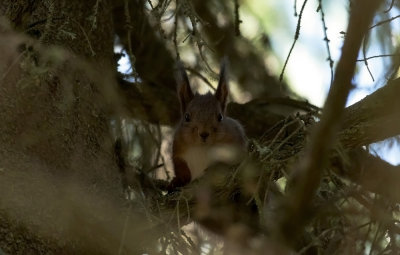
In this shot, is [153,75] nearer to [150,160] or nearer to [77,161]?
[150,160]

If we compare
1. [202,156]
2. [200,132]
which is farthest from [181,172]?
[200,132]

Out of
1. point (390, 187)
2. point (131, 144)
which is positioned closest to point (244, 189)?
point (390, 187)

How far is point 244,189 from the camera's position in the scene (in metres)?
2.78

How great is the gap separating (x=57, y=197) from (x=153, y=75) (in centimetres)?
200

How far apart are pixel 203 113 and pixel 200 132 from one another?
16cm

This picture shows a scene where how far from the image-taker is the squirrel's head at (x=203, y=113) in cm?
365

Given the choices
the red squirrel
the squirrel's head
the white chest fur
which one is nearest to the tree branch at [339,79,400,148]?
the white chest fur

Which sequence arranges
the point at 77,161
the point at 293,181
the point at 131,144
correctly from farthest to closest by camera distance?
the point at 131,144 < the point at 77,161 < the point at 293,181

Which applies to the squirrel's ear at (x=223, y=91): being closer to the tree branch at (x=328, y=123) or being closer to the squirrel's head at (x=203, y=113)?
the squirrel's head at (x=203, y=113)

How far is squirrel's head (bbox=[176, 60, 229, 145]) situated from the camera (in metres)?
3.65

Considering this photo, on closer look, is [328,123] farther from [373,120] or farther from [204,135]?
[204,135]

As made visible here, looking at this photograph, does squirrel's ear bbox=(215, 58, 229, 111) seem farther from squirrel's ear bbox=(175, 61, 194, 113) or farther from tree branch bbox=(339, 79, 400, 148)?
tree branch bbox=(339, 79, 400, 148)

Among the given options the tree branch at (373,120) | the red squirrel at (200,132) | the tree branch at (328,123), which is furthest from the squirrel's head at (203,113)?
the tree branch at (328,123)

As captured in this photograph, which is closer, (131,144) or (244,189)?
(244,189)
